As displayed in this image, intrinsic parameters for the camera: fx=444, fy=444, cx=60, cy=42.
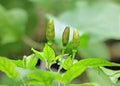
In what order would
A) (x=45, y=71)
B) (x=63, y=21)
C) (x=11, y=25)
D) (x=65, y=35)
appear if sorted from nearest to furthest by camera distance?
(x=45, y=71)
(x=65, y=35)
(x=11, y=25)
(x=63, y=21)

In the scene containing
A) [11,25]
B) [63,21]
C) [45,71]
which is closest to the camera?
[45,71]

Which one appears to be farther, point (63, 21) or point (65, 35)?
point (63, 21)

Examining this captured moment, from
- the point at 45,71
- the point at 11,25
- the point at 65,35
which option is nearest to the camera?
the point at 45,71

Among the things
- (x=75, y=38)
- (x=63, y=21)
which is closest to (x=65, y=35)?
(x=75, y=38)

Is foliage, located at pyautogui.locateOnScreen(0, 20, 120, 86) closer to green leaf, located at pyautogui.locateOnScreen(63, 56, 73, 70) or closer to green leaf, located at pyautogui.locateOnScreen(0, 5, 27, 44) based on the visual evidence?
green leaf, located at pyautogui.locateOnScreen(63, 56, 73, 70)

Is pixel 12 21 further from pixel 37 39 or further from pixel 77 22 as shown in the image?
pixel 37 39

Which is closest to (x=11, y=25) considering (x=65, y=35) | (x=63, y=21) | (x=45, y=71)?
(x=63, y=21)

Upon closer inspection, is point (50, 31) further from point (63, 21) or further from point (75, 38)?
point (63, 21)

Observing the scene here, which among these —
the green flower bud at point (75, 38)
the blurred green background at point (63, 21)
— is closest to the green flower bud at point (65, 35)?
the green flower bud at point (75, 38)

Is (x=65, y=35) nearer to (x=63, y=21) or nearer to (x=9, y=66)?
A: (x=9, y=66)

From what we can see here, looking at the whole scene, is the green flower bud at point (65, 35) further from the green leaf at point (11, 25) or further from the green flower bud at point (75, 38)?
the green leaf at point (11, 25)
